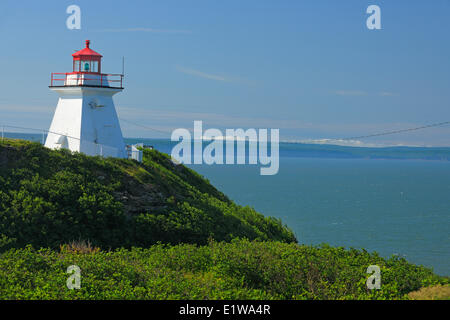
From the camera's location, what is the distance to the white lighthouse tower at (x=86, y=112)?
90.3 ft

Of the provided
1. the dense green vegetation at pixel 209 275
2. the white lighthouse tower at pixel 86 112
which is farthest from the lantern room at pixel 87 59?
the dense green vegetation at pixel 209 275

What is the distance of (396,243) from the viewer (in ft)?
175

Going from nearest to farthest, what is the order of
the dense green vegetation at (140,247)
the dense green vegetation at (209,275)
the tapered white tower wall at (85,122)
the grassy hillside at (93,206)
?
the dense green vegetation at (209,275), the dense green vegetation at (140,247), the grassy hillside at (93,206), the tapered white tower wall at (85,122)

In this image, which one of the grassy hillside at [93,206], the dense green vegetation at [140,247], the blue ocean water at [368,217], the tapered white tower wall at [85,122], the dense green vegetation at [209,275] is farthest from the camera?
the blue ocean water at [368,217]

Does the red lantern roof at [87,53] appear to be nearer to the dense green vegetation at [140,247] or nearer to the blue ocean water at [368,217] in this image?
the dense green vegetation at [140,247]

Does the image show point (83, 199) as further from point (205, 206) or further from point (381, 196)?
point (381, 196)

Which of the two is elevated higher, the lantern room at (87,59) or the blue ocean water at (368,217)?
the lantern room at (87,59)

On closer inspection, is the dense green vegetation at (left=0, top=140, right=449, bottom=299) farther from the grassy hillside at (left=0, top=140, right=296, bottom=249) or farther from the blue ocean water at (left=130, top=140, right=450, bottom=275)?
the blue ocean water at (left=130, top=140, right=450, bottom=275)

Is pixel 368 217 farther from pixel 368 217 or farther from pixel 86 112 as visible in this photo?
pixel 86 112

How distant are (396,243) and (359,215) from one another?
70.8 feet

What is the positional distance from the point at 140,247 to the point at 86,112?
1091 centimetres

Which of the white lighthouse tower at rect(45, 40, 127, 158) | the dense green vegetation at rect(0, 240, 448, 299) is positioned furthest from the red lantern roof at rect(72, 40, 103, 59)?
the dense green vegetation at rect(0, 240, 448, 299)

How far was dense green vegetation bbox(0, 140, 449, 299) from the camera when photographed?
43.1ft
